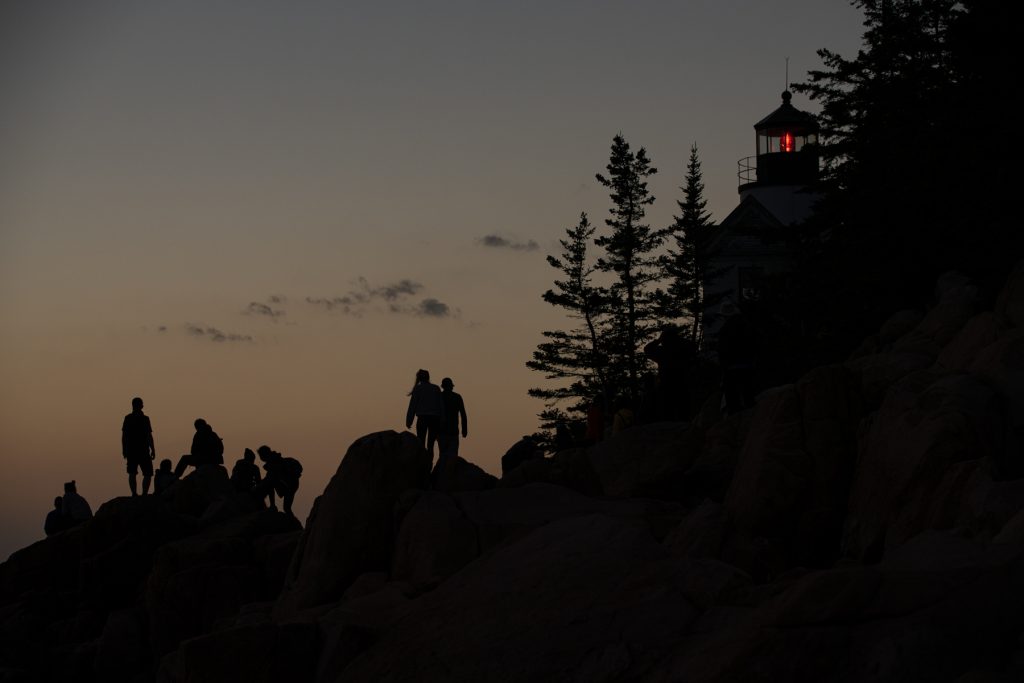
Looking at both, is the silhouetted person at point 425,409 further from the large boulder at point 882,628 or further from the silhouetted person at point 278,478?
the large boulder at point 882,628

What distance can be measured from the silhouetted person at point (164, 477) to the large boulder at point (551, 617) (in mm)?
18382

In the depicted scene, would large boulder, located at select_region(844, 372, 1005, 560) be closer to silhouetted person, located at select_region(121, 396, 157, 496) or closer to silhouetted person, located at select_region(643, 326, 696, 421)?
silhouetted person, located at select_region(643, 326, 696, 421)

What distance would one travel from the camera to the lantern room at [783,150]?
66875 millimetres

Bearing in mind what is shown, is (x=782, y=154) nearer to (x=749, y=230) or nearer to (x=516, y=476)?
(x=749, y=230)

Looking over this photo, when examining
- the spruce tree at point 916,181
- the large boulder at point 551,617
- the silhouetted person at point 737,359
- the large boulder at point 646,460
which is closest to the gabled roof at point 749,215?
the spruce tree at point 916,181

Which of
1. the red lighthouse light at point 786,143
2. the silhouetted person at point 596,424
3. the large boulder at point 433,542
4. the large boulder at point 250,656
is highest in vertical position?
the red lighthouse light at point 786,143

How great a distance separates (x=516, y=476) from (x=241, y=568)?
735 centimetres

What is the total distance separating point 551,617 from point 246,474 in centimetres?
1973

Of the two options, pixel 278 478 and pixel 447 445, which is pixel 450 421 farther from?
pixel 278 478

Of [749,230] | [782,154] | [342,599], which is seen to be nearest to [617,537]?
[342,599]

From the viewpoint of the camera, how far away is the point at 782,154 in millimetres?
67875

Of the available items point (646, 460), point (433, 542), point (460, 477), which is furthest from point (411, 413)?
point (433, 542)

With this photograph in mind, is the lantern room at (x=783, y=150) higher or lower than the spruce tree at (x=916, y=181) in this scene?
higher

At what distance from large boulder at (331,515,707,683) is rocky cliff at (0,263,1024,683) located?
0.03 metres
